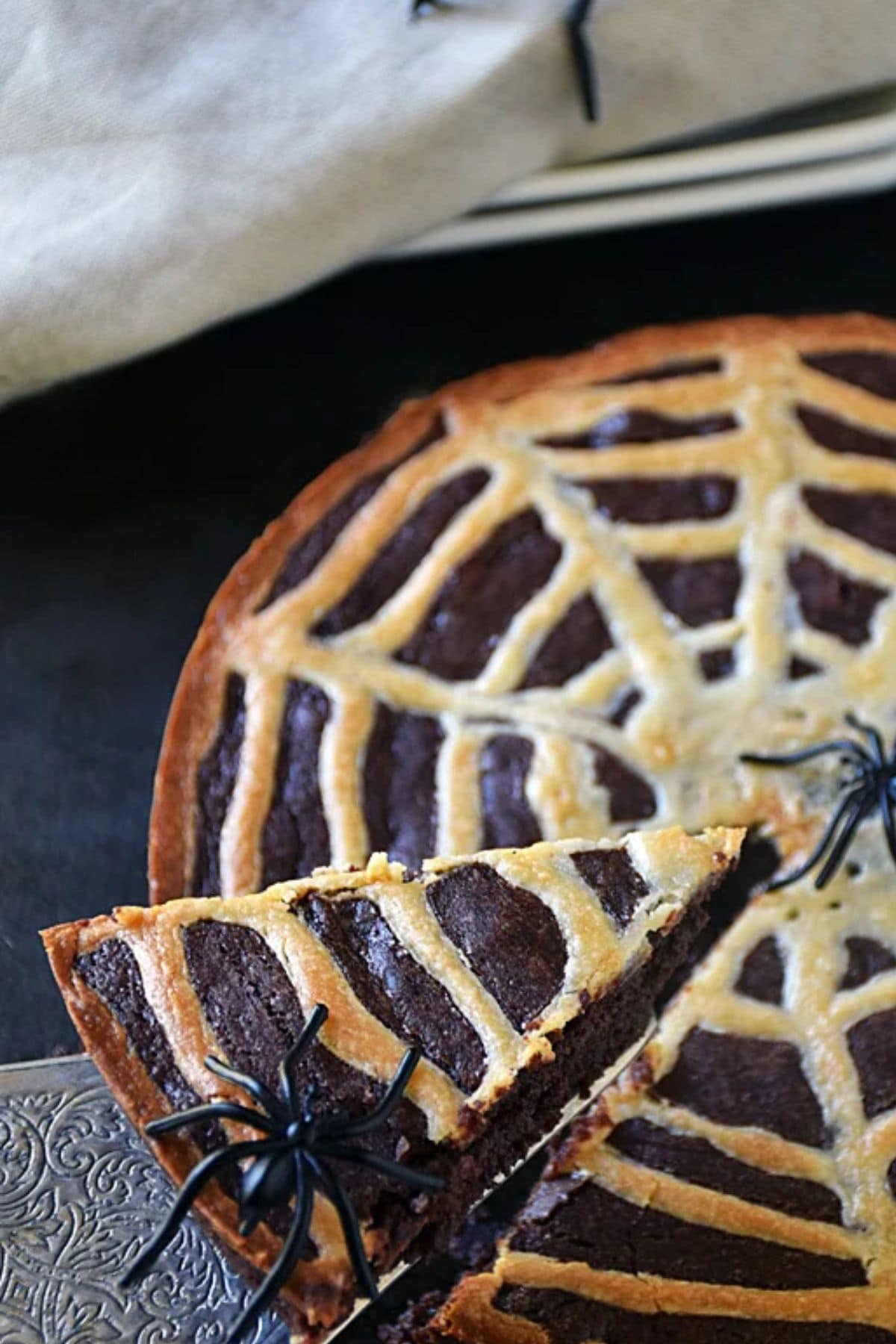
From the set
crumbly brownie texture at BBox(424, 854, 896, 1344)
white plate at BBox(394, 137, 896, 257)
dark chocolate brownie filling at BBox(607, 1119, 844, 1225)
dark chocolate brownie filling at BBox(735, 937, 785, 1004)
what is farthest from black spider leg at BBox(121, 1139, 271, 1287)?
white plate at BBox(394, 137, 896, 257)

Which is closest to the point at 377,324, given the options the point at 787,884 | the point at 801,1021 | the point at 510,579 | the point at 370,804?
the point at 510,579

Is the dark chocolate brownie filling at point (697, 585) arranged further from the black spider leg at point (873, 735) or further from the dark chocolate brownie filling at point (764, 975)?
the dark chocolate brownie filling at point (764, 975)

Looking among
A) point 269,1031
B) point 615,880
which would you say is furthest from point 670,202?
point 269,1031

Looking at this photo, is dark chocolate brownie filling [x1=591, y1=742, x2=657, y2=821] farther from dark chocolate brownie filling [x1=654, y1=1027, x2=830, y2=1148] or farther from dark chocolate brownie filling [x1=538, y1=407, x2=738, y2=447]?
dark chocolate brownie filling [x1=538, y1=407, x2=738, y2=447]

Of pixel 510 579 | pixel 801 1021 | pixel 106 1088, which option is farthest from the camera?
pixel 510 579

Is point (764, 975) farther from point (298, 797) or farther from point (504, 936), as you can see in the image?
point (298, 797)

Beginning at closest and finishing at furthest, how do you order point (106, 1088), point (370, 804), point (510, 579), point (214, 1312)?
1. point (214, 1312)
2. point (106, 1088)
3. point (370, 804)
4. point (510, 579)

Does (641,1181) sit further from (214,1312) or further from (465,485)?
(465,485)

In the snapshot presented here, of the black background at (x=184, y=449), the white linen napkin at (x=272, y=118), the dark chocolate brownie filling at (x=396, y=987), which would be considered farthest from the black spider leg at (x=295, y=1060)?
the white linen napkin at (x=272, y=118)
